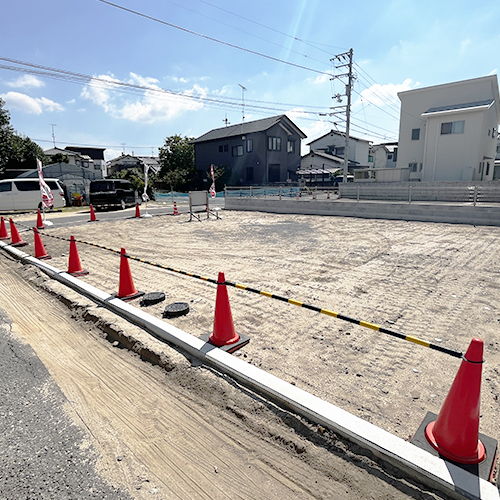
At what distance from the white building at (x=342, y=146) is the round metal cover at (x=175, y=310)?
48941 millimetres

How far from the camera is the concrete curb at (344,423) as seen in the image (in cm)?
197

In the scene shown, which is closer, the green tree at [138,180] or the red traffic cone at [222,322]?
the red traffic cone at [222,322]

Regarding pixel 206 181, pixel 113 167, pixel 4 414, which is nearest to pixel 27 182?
pixel 4 414

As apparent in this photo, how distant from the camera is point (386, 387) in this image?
9.62 ft

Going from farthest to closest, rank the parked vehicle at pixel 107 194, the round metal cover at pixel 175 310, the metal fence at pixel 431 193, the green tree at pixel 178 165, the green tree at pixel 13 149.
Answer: the green tree at pixel 178 165, the green tree at pixel 13 149, the parked vehicle at pixel 107 194, the metal fence at pixel 431 193, the round metal cover at pixel 175 310

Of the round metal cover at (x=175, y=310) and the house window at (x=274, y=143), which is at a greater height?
the house window at (x=274, y=143)

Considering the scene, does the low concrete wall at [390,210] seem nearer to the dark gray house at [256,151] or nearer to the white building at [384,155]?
the dark gray house at [256,151]

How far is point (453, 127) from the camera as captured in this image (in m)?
25.3

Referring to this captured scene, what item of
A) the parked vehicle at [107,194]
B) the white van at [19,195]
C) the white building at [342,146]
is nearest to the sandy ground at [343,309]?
the parked vehicle at [107,194]

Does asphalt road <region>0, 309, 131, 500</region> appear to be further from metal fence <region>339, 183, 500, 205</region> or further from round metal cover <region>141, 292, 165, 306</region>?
metal fence <region>339, 183, 500, 205</region>

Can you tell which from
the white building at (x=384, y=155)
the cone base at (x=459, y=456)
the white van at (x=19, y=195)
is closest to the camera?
the cone base at (x=459, y=456)

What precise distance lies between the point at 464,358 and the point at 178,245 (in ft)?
28.1

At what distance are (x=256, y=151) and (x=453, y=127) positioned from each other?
19370 mm

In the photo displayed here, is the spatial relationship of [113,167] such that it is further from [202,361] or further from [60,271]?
[202,361]
